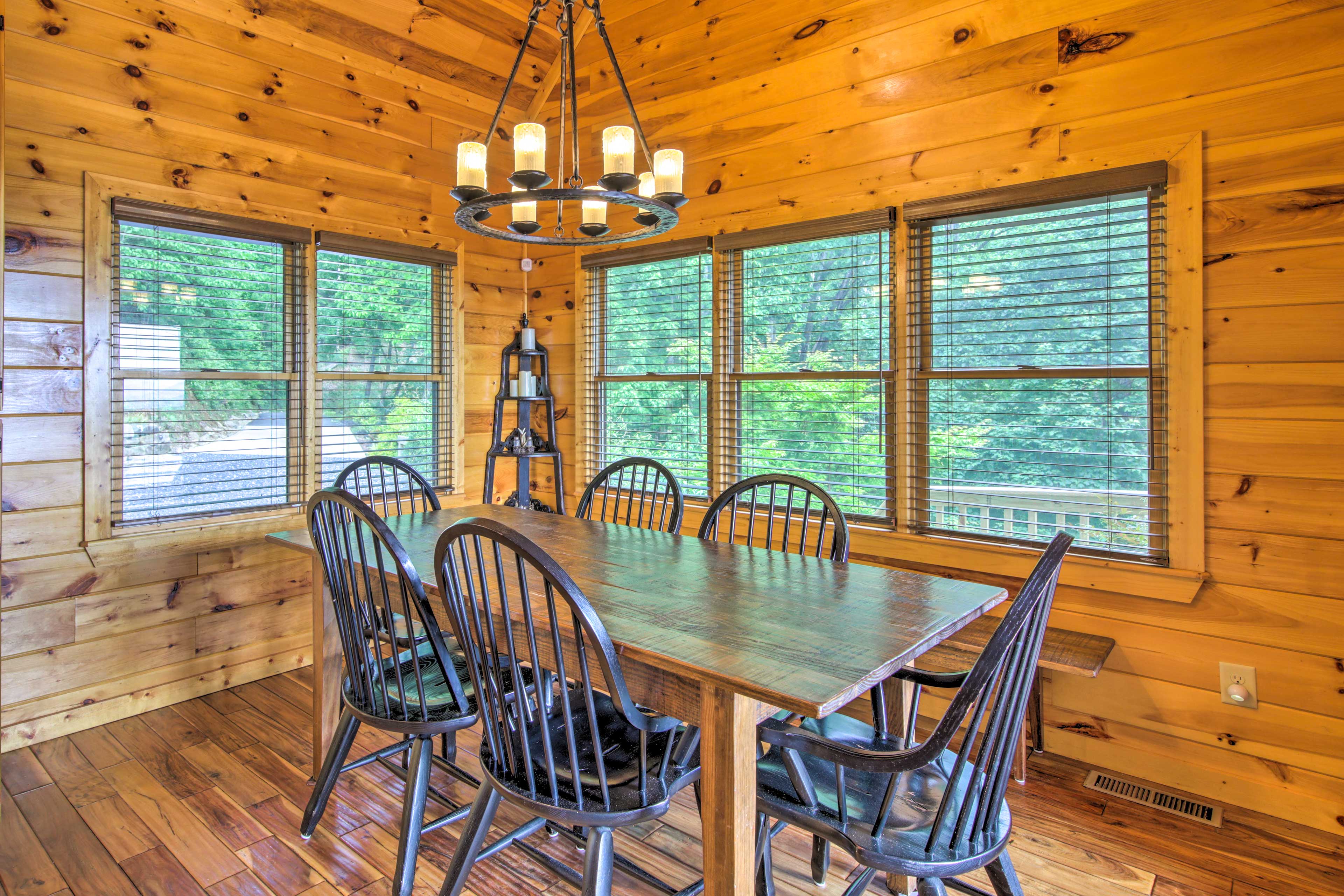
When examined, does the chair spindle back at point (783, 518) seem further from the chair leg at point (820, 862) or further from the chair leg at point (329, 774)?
the chair leg at point (329, 774)

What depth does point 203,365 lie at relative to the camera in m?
3.17

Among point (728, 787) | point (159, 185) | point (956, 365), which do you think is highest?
point (159, 185)

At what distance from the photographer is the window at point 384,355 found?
358 centimetres

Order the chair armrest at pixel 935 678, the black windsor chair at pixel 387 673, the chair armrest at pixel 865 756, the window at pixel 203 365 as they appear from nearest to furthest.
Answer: the chair armrest at pixel 865 756 → the chair armrest at pixel 935 678 → the black windsor chair at pixel 387 673 → the window at pixel 203 365

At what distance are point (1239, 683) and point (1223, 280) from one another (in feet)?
3.99

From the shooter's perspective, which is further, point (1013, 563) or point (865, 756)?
point (1013, 563)

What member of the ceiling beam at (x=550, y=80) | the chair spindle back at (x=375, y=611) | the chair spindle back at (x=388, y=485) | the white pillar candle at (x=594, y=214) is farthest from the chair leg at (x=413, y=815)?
the ceiling beam at (x=550, y=80)

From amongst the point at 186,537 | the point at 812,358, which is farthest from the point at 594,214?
the point at 186,537

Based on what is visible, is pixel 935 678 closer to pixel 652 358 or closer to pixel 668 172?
pixel 668 172

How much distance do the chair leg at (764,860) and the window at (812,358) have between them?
1.54 metres

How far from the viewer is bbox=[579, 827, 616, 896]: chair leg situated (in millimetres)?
1504

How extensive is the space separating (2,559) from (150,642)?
60 centimetres

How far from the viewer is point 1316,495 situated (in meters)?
2.20

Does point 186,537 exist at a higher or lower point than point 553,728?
higher
